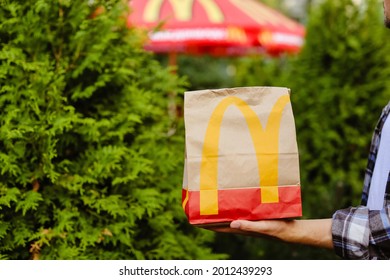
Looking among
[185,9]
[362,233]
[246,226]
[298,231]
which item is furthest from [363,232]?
[185,9]

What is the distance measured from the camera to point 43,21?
2.61 meters

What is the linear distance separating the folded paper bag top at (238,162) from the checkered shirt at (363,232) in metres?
0.14

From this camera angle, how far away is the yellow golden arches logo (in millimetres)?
1815

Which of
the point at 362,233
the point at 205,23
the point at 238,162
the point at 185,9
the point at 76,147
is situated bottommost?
the point at 362,233

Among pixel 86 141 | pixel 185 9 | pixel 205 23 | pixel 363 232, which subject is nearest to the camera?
pixel 363 232

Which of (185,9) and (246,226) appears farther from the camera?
(185,9)

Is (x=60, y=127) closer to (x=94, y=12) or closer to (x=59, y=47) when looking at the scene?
(x=59, y=47)

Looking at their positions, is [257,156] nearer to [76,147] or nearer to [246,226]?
[246,226]

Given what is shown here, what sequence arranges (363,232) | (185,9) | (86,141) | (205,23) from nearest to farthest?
(363,232) < (86,141) < (205,23) < (185,9)

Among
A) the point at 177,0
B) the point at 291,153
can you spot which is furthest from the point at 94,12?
the point at 177,0

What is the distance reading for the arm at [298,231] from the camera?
6.01 ft

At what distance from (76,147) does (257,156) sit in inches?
42.0

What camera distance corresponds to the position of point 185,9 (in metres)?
8.08

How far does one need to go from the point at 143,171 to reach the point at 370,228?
1152 millimetres
